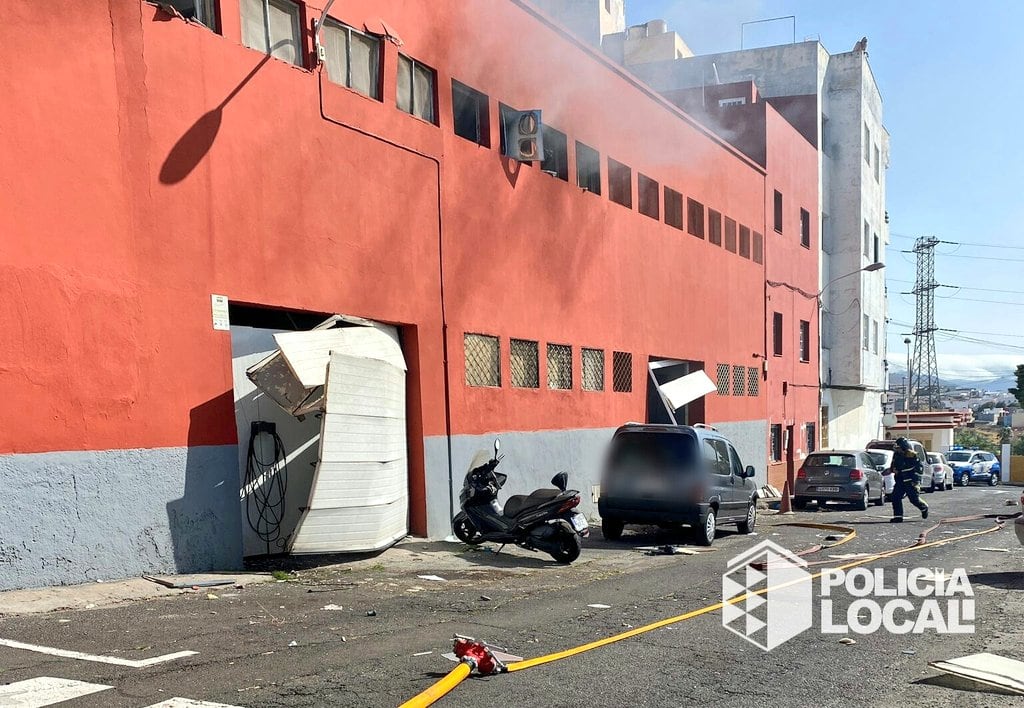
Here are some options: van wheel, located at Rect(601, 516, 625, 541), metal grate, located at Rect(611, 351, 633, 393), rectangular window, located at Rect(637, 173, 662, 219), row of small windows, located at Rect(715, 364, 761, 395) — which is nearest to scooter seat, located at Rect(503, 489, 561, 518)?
van wheel, located at Rect(601, 516, 625, 541)

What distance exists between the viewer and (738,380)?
1048 inches

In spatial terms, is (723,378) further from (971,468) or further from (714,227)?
(971,468)

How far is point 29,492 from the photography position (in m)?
7.99

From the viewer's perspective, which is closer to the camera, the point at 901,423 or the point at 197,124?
the point at 197,124

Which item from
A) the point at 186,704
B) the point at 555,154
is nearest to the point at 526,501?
the point at 186,704

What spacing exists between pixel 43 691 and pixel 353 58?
358 inches

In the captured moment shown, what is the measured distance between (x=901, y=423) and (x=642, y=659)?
186 feet

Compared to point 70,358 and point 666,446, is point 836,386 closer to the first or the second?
point 666,446

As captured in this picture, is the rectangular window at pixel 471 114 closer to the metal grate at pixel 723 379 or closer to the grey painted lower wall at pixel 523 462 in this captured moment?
the grey painted lower wall at pixel 523 462

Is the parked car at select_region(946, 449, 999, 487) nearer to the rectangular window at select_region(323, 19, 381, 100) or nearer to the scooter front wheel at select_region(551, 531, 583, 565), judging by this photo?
the scooter front wheel at select_region(551, 531, 583, 565)

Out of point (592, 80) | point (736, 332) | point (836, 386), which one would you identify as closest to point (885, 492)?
point (736, 332)

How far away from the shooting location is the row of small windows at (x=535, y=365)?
14.5 m

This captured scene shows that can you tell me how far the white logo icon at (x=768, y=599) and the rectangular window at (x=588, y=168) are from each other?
862 centimetres

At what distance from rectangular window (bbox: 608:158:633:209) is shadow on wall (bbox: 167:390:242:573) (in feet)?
36.7
